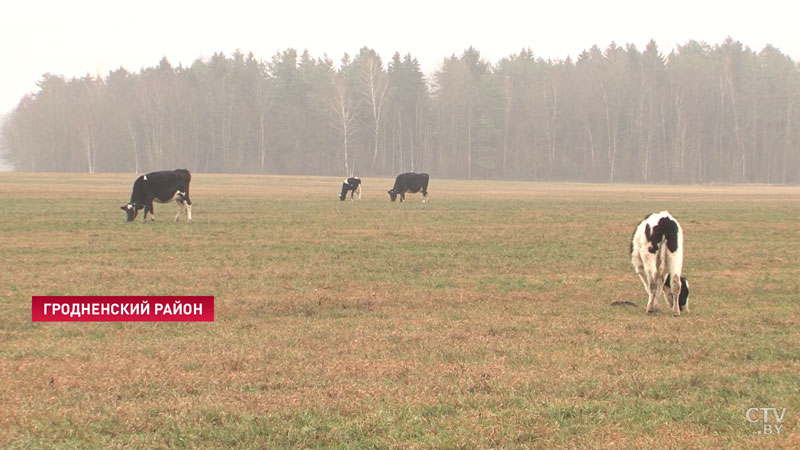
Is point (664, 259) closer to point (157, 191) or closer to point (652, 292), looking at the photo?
point (652, 292)

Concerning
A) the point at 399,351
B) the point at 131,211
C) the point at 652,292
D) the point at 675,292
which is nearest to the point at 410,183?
the point at 131,211

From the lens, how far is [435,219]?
92.0ft

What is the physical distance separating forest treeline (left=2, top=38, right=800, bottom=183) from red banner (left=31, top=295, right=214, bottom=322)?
290 ft

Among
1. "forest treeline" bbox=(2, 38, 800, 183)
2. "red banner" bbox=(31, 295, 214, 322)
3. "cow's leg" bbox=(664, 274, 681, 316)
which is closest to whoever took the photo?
"red banner" bbox=(31, 295, 214, 322)

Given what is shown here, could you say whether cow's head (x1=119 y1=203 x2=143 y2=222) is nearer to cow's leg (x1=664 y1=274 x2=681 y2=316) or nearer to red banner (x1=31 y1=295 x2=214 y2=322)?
red banner (x1=31 y1=295 x2=214 y2=322)

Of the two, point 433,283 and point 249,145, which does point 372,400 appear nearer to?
point 433,283

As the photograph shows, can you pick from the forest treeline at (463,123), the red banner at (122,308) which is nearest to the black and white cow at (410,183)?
the red banner at (122,308)

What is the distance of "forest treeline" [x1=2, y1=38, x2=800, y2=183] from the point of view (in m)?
105

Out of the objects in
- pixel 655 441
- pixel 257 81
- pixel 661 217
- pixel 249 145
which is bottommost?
pixel 655 441

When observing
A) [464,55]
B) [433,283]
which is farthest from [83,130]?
[433,283]

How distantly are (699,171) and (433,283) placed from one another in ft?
325

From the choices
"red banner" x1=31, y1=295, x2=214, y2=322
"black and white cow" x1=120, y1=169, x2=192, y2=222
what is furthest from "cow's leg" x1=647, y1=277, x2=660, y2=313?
"black and white cow" x1=120, y1=169, x2=192, y2=222

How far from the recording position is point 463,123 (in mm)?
106312

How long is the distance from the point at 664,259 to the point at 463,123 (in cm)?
9658
